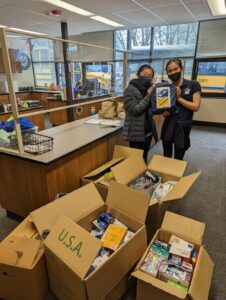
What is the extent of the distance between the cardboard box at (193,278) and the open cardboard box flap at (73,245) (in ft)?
0.87

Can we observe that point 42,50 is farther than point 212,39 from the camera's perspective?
Yes

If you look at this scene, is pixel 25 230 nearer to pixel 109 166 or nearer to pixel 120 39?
pixel 109 166

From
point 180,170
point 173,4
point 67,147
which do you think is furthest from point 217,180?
point 173,4

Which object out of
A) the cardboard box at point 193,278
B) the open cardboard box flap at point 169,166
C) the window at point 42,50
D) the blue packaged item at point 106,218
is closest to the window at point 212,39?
the open cardboard box flap at point 169,166

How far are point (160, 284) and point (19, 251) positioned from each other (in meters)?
0.83

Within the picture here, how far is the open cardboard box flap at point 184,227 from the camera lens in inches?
53.9

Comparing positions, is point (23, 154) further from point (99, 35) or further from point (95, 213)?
point (99, 35)

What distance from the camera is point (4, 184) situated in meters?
1.97

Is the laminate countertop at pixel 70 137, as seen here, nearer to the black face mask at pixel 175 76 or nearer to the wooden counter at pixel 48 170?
the wooden counter at pixel 48 170

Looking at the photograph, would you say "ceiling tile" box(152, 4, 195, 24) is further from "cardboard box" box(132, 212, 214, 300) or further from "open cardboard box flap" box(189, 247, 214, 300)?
"open cardboard box flap" box(189, 247, 214, 300)

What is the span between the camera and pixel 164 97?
1913 mm

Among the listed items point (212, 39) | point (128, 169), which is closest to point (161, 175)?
point (128, 169)

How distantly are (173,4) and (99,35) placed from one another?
3.26 metres

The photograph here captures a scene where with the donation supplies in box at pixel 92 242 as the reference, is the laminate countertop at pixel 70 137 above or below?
above
